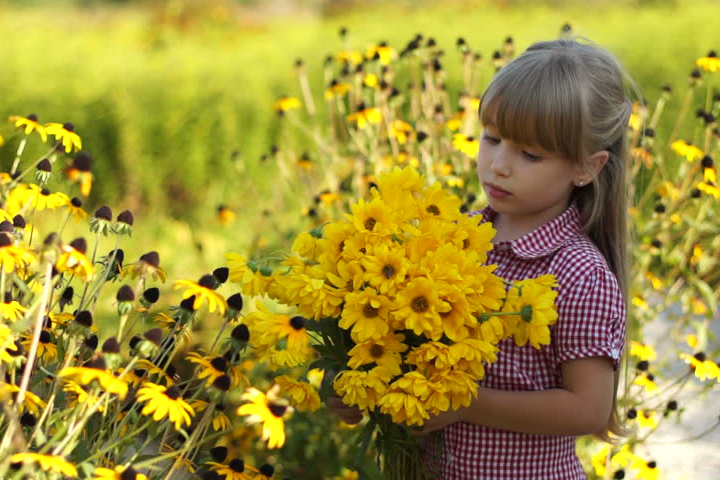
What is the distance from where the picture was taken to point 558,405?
1.60 metres

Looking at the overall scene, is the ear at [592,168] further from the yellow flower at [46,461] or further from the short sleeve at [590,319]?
the yellow flower at [46,461]

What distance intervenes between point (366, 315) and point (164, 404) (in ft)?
1.11

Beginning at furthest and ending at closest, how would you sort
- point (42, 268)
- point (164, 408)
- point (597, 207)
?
point (597, 207)
point (42, 268)
point (164, 408)

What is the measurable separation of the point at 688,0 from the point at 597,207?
379 inches

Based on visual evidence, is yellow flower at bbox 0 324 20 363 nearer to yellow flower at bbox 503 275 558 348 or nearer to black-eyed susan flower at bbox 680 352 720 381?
yellow flower at bbox 503 275 558 348

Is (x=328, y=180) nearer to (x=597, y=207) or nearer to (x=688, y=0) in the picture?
(x=597, y=207)

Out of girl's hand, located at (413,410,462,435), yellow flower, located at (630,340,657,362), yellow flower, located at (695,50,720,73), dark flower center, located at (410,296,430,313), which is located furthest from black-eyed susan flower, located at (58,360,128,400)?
yellow flower, located at (695,50,720,73)

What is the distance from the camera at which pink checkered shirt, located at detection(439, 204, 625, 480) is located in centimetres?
162

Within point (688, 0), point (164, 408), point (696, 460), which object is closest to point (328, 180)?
point (696, 460)

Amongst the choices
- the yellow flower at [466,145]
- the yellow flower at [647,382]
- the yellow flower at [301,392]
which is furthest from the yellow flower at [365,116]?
the yellow flower at [301,392]

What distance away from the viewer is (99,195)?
5.65m

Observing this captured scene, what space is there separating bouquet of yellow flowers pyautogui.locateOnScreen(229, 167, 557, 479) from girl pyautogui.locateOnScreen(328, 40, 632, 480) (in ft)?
0.55

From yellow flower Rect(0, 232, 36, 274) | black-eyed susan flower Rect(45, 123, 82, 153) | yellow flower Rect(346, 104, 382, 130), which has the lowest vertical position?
yellow flower Rect(346, 104, 382, 130)

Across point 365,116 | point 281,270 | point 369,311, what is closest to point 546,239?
point 369,311
